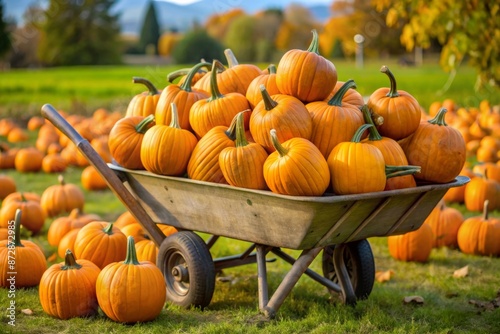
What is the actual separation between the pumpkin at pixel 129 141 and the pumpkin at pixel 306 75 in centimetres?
82

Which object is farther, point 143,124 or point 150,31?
point 150,31

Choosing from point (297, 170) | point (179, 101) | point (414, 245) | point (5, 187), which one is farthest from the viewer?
point (5, 187)

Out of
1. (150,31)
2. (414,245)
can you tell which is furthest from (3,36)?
(414,245)

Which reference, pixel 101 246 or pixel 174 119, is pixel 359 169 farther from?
pixel 101 246

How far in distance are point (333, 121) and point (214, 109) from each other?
25.5 inches

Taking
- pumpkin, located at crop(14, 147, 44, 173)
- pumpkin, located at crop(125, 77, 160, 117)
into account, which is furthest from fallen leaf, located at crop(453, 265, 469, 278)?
pumpkin, located at crop(14, 147, 44, 173)

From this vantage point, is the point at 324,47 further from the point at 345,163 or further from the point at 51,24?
the point at 345,163

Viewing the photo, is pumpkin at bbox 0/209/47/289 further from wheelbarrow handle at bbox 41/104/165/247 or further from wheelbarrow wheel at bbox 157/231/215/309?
wheelbarrow wheel at bbox 157/231/215/309

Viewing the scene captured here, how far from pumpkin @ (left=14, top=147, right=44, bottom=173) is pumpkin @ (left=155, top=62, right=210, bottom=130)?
4.85 m

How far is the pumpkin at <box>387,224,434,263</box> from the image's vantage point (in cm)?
512

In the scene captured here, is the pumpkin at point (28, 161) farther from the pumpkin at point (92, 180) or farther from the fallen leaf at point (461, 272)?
the fallen leaf at point (461, 272)

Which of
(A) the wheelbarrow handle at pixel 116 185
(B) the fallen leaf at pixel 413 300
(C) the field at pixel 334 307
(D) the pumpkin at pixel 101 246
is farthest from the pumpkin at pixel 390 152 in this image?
(D) the pumpkin at pixel 101 246

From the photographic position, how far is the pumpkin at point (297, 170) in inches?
134

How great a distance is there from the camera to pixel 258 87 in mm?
3986
